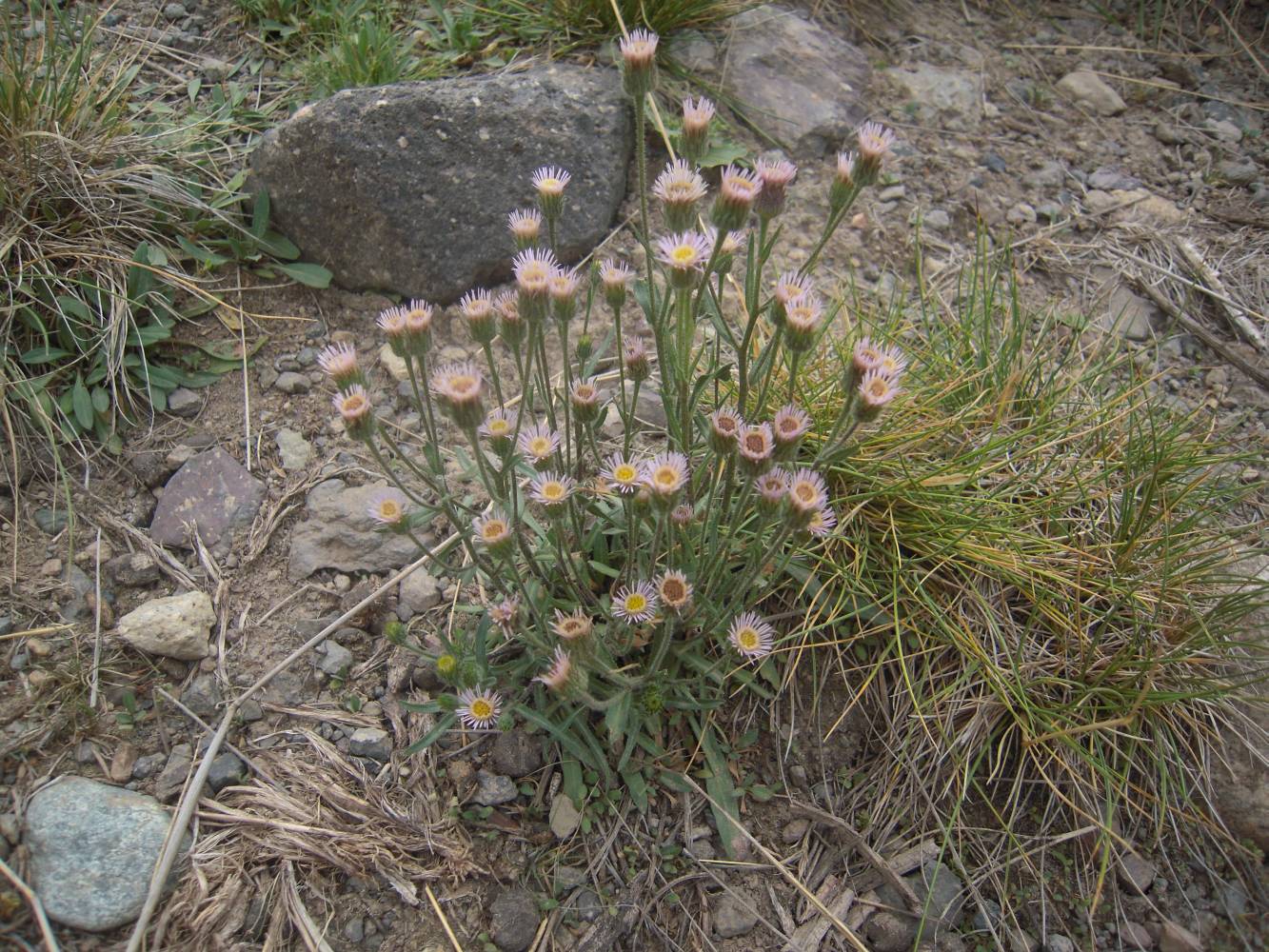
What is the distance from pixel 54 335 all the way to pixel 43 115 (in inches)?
28.5

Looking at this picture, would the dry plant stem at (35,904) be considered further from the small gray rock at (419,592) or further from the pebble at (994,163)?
the pebble at (994,163)

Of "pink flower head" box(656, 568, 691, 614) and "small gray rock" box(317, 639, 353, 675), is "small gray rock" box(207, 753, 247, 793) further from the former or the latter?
"pink flower head" box(656, 568, 691, 614)

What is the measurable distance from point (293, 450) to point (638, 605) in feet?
4.56

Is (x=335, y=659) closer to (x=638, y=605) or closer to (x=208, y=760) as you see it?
(x=208, y=760)

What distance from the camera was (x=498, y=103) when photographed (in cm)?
304

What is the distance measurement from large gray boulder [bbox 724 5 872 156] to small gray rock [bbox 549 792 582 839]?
2.70 metres

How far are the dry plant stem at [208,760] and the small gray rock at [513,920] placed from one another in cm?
72

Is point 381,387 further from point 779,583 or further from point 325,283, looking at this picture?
point 779,583

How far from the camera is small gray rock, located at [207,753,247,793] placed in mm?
2082

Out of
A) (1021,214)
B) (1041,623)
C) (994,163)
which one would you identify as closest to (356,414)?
(1041,623)

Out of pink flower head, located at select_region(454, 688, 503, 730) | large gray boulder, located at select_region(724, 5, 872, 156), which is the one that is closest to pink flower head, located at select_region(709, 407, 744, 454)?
pink flower head, located at select_region(454, 688, 503, 730)

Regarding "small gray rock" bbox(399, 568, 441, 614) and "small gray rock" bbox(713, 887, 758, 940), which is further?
"small gray rock" bbox(399, 568, 441, 614)

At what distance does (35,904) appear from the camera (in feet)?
5.90

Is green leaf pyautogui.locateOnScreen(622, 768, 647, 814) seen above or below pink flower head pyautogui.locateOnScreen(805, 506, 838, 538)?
below
